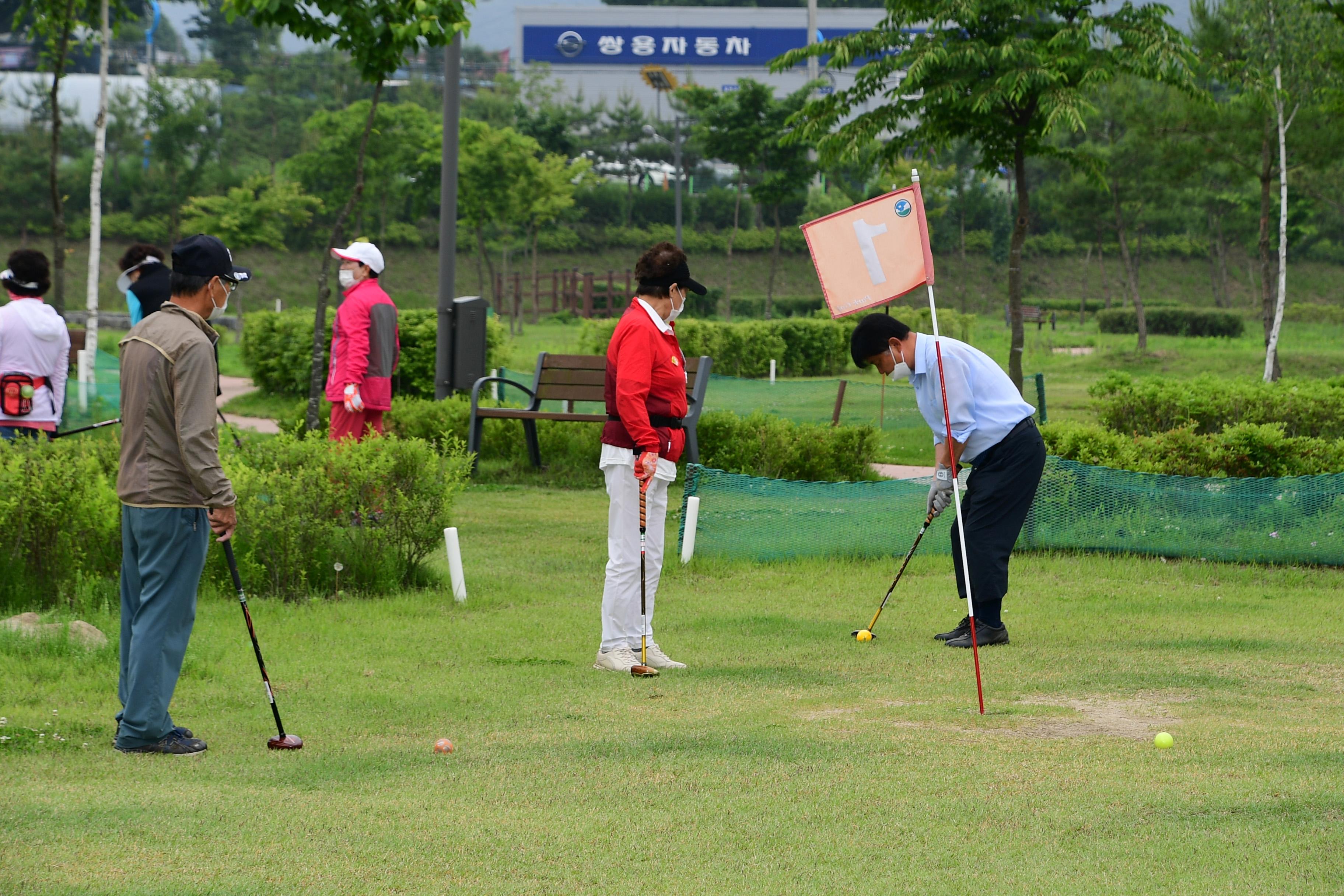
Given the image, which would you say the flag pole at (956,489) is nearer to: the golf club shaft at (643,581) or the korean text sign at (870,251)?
the korean text sign at (870,251)

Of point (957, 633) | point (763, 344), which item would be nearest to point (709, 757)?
point (957, 633)

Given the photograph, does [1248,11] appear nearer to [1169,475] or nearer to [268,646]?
[1169,475]

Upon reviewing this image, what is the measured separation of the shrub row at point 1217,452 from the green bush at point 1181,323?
29628 mm

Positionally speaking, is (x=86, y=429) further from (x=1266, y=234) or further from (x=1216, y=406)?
(x=1266, y=234)

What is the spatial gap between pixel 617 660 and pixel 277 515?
2176 mm

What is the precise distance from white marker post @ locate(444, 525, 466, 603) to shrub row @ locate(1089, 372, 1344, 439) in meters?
5.53

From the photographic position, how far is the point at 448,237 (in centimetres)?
1320

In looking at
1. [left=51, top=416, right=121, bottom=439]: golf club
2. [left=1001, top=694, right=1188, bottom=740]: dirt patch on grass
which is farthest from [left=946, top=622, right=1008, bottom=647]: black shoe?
[left=51, top=416, right=121, bottom=439]: golf club

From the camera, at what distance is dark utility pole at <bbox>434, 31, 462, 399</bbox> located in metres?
13.1

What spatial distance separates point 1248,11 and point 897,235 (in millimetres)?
18482

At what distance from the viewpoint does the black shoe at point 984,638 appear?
677 centimetres

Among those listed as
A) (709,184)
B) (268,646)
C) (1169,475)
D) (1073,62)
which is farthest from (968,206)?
(268,646)

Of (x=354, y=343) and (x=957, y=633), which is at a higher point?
(x=354, y=343)

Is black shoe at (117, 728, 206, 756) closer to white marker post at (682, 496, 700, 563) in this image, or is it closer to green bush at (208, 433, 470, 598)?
green bush at (208, 433, 470, 598)
